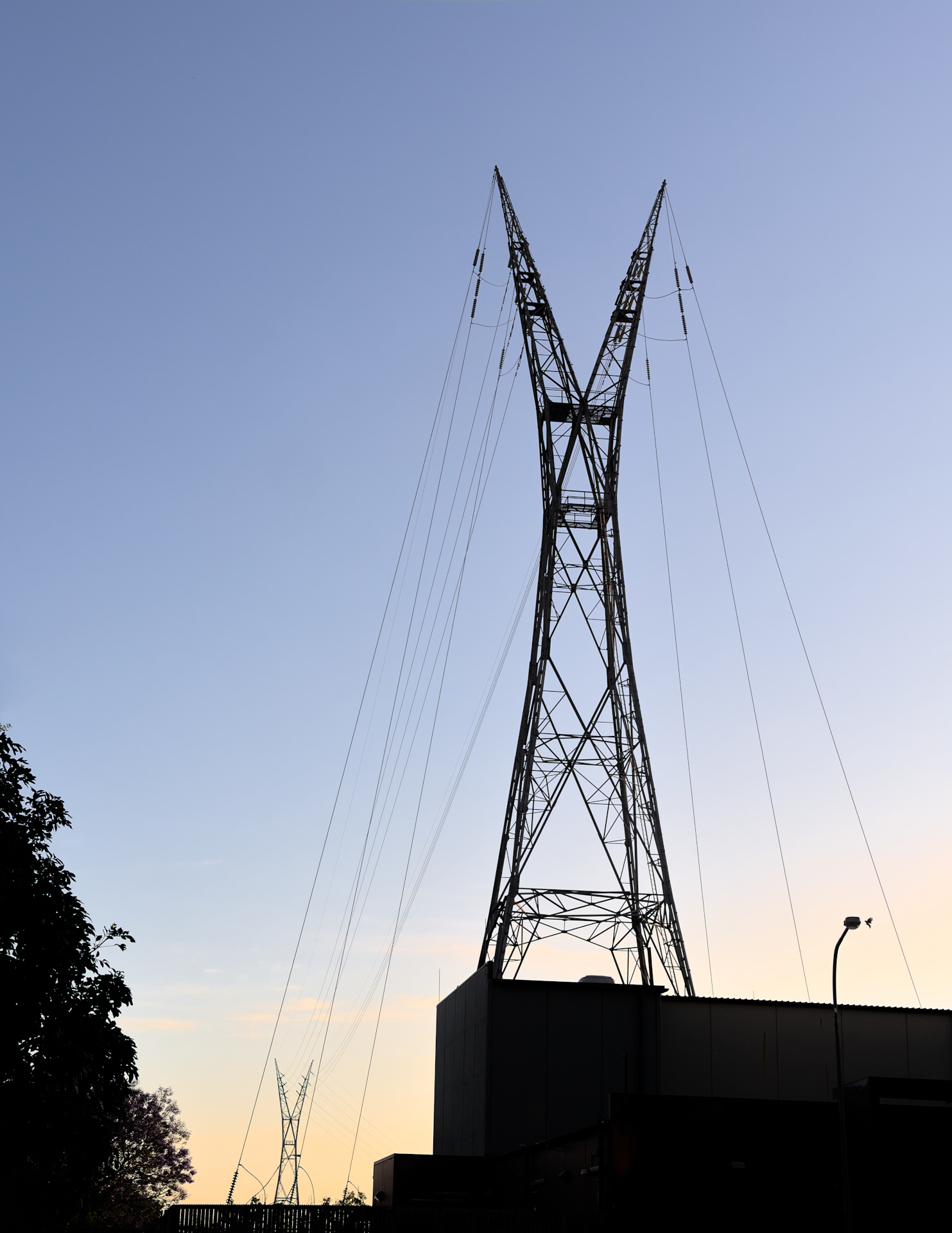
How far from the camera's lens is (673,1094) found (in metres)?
34.6

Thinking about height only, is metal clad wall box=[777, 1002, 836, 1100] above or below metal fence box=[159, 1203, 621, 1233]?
above

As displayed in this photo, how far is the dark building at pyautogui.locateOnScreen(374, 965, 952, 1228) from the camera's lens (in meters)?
26.6

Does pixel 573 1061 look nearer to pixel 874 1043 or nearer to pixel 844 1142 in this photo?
pixel 874 1043

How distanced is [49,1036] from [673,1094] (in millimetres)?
18227

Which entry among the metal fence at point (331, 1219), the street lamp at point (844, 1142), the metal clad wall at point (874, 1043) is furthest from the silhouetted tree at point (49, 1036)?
the metal clad wall at point (874, 1043)

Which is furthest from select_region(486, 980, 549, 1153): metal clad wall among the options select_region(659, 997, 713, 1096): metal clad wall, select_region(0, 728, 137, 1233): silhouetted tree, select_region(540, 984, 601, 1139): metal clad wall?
select_region(0, 728, 137, 1233): silhouetted tree

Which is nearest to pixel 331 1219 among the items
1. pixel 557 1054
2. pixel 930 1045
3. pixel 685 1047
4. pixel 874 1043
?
pixel 557 1054

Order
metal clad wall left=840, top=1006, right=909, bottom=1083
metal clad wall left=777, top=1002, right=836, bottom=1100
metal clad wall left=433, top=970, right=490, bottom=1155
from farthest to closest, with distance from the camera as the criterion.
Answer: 1. metal clad wall left=840, top=1006, right=909, bottom=1083
2. metal clad wall left=777, top=1002, right=836, bottom=1100
3. metal clad wall left=433, top=970, right=490, bottom=1155

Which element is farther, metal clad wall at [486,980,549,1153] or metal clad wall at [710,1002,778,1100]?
metal clad wall at [710,1002,778,1100]

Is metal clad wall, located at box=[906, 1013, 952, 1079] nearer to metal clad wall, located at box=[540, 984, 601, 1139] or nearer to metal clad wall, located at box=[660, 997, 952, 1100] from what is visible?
metal clad wall, located at box=[660, 997, 952, 1100]

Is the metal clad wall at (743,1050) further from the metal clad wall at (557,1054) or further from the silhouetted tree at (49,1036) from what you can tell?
the silhouetted tree at (49,1036)

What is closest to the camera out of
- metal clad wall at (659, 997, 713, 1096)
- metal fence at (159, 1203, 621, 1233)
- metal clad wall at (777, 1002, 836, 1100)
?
metal fence at (159, 1203, 621, 1233)

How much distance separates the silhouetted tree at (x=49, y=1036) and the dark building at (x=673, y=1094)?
32.0ft

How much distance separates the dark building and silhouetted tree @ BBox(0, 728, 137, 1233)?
9.76 m
